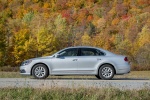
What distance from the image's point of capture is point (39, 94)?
11.7 m

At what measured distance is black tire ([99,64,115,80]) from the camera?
16906mm

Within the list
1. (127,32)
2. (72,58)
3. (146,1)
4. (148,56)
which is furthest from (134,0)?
(72,58)

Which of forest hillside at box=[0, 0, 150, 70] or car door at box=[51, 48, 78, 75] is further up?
forest hillside at box=[0, 0, 150, 70]

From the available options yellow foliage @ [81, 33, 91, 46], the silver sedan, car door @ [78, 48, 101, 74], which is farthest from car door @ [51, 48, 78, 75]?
yellow foliage @ [81, 33, 91, 46]

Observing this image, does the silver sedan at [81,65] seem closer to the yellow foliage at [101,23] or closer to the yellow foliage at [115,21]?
the yellow foliage at [101,23]

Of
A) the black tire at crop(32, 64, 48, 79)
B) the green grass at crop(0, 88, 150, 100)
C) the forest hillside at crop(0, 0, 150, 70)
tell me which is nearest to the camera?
the green grass at crop(0, 88, 150, 100)

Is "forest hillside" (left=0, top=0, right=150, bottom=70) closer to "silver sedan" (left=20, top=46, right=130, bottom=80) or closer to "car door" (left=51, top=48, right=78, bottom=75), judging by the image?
"silver sedan" (left=20, top=46, right=130, bottom=80)

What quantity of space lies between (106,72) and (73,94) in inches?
215

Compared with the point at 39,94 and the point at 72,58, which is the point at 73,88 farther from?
the point at 72,58

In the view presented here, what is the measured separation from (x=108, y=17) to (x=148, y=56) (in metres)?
72.0

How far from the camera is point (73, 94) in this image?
460 inches

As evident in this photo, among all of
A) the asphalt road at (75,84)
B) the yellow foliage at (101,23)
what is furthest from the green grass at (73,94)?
the yellow foliage at (101,23)

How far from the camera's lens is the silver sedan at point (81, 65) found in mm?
16938

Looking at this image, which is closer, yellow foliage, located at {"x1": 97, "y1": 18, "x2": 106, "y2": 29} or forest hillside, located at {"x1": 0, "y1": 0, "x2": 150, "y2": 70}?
forest hillside, located at {"x1": 0, "y1": 0, "x2": 150, "y2": 70}
